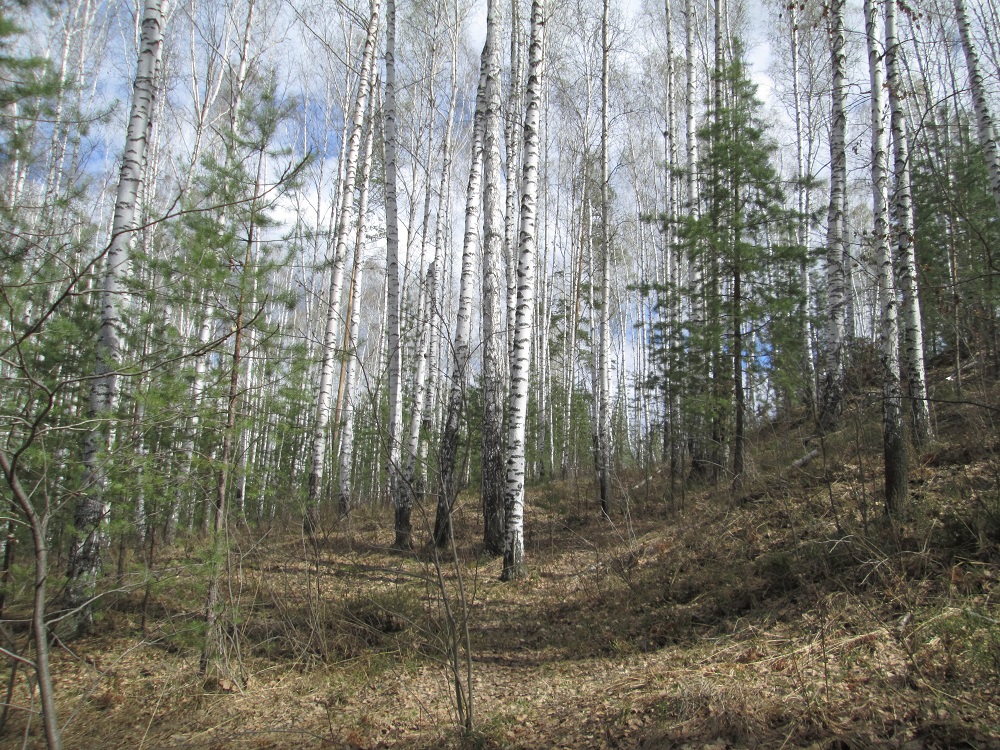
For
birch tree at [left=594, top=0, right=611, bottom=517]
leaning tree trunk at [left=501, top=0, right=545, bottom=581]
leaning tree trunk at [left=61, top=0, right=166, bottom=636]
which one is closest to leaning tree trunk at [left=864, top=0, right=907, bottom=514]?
leaning tree trunk at [left=501, top=0, right=545, bottom=581]

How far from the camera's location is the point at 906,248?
4.58 metres

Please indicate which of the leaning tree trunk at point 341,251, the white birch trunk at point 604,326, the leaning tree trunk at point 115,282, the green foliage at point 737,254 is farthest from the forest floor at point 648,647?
the leaning tree trunk at point 341,251

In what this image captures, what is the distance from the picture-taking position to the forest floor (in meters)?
2.71

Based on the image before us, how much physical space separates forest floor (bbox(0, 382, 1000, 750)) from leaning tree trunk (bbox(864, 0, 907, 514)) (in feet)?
0.77

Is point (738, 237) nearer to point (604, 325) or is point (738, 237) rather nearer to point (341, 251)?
point (604, 325)

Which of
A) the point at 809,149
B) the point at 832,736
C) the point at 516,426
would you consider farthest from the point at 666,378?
the point at 809,149

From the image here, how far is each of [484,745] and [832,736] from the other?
6.06 feet

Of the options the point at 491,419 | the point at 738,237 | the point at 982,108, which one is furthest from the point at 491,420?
the point at 982,108

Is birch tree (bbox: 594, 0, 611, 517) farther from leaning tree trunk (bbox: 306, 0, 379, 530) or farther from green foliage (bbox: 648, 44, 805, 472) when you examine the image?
leaning tree trunk (bbox: 306, 0, 379, 530)

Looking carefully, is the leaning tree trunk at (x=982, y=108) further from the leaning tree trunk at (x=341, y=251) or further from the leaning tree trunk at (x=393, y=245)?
the leaning tree trunk at (x=341, y=251)

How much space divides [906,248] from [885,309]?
0.57 meters

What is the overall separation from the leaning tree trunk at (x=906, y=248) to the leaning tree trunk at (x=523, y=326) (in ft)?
12.4

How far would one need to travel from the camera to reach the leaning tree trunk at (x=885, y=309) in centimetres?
Answer: 438

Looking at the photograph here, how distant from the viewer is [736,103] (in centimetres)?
848
